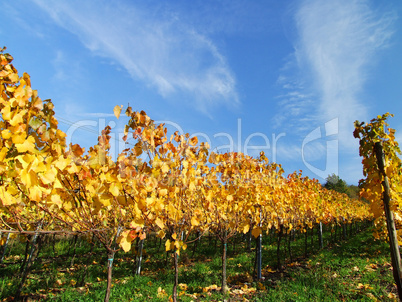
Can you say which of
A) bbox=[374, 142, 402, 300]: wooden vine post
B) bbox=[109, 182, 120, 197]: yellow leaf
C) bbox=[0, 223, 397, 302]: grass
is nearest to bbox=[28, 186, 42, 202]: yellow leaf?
bbox=[109, 182, 120, 197]: yellow leaf

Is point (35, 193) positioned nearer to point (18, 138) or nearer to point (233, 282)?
point (18, 138)

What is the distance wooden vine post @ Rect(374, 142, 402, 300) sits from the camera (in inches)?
87.0

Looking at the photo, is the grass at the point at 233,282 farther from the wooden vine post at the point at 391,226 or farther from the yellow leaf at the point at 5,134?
the yellow leaf at the point at 5,134

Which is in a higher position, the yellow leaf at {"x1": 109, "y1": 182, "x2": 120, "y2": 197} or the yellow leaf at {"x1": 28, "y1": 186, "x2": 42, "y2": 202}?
the yellow leaf at {"x1": 109, "y1": 182, "x2": 120, "y2": 197}

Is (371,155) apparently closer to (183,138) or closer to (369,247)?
(183,138)

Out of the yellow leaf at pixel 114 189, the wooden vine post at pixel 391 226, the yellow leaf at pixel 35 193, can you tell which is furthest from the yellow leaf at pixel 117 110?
the wooden vine post at pixel 391 226

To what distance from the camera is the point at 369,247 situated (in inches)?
430

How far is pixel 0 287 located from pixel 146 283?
145 inches

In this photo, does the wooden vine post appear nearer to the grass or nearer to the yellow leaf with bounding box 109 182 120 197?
the yellow leaf with bounding box 109 182 120 197

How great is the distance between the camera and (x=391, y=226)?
233 cm

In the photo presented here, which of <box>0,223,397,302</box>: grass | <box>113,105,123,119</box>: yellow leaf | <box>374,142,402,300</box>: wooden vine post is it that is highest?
<box>113,105,123,119</box>: yellow leaf

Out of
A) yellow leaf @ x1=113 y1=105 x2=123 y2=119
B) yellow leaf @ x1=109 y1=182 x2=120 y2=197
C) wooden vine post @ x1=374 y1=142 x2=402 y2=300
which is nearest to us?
yellow leaf @ x1=109 y1=182 x2=120 y2=197

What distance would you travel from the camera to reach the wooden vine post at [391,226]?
2211 mm

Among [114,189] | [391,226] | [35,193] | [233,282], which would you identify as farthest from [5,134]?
[233,282]
